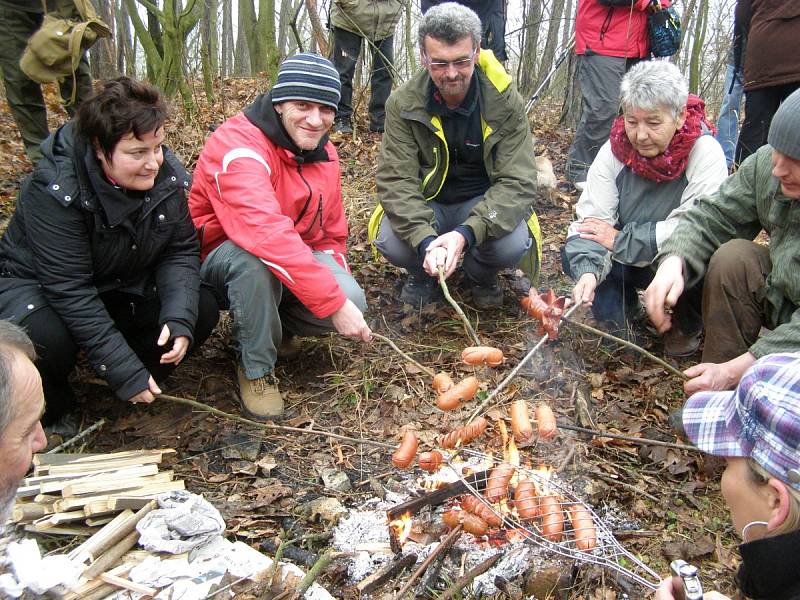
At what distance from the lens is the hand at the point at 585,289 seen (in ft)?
11.5

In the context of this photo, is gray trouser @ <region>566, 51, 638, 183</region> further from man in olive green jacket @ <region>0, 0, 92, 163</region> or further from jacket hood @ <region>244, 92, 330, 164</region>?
man in olive green jacket @ <region>0, 0, 92, 163</region>

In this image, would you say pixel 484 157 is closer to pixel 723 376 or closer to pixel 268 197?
pixel 268 197

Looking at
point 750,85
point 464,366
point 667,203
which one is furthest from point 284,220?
point 750,85

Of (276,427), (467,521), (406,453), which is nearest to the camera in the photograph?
(467,521)

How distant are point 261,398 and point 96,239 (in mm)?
1207

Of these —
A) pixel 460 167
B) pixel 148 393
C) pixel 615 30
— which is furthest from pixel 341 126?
pixel 148 393

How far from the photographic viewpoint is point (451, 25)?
12.4ft

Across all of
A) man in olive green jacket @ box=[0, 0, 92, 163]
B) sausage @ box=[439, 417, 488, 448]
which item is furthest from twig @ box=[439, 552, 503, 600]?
man in olive green jacket @ box=[0, 0, 92, 163]

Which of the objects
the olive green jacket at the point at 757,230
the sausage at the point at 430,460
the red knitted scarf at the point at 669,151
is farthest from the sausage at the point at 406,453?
the red knitted scarf at the point at 669,151

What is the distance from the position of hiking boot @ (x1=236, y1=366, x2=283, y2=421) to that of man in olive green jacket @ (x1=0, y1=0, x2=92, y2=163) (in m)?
3.45

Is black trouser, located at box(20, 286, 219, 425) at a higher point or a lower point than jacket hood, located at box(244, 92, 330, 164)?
lower

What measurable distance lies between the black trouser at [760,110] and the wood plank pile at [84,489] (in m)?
4.68

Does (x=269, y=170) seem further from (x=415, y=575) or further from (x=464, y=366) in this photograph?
(x=415, y=575)

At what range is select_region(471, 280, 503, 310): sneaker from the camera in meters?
4.61
